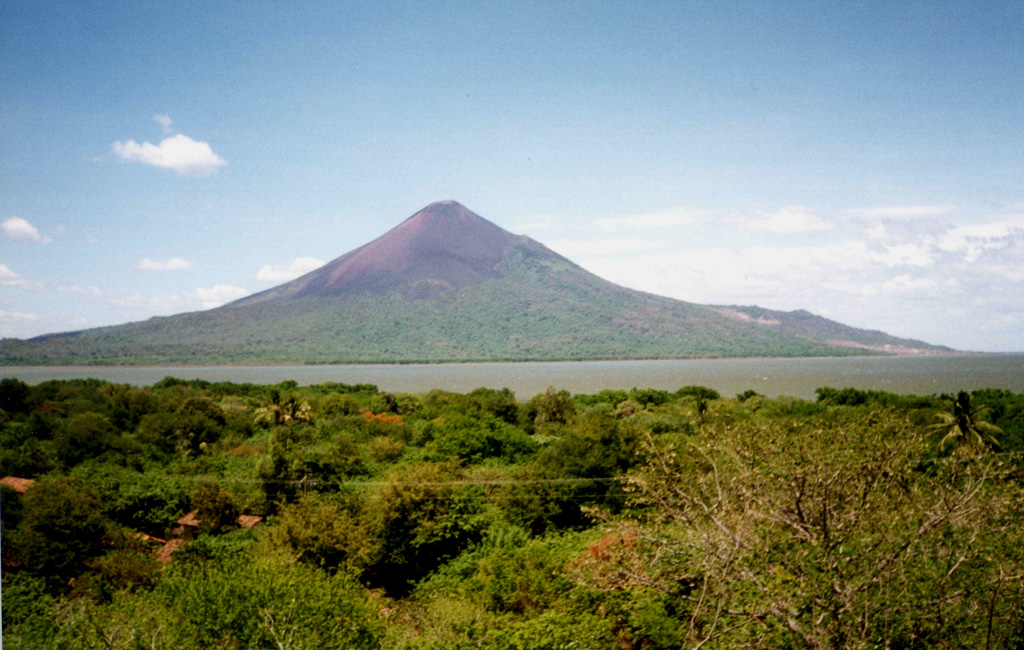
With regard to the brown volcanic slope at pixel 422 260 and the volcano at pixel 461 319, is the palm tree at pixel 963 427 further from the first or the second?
the brown volcanic slope at pixel 422 260

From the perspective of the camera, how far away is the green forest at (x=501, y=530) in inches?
269

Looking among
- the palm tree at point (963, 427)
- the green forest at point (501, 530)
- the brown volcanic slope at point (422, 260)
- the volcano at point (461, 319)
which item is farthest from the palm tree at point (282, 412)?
the brown volcanic slope at point (422, 260)

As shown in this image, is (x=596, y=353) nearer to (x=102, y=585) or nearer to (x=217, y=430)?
(x=217, y=430)

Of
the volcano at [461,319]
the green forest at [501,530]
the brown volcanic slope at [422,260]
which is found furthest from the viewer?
the brown volcanic slope at [422,260]

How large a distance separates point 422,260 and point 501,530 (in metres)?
136

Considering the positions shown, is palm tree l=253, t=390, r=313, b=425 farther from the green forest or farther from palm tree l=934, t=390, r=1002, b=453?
palm tree l=934, t=390, r=1002, b=453

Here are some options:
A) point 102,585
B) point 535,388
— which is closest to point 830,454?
point 102,585

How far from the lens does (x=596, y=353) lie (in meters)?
122

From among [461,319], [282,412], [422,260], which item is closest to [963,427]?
[282,412]

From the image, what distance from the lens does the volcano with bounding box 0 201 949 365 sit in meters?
112

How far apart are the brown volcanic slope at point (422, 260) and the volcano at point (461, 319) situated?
355 millimetres

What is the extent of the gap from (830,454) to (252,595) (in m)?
9.04

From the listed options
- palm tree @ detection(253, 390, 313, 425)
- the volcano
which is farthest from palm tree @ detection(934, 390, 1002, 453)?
the volcano

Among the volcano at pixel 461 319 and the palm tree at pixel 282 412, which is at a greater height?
the volcano at pixel 461 319
